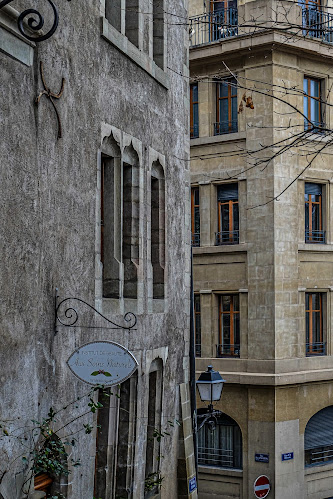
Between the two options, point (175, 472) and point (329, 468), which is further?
point (329, 468)

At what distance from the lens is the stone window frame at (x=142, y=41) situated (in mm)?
12379

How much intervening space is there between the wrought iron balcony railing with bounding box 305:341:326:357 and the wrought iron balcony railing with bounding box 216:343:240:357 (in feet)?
6.56

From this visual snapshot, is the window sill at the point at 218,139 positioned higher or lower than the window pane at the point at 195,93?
lower

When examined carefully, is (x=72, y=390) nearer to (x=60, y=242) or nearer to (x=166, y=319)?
(x=60, y=242)

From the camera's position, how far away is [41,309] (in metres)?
10.0

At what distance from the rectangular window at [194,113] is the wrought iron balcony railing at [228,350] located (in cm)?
617

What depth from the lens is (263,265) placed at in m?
25.0

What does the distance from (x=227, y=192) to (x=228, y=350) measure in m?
4.53

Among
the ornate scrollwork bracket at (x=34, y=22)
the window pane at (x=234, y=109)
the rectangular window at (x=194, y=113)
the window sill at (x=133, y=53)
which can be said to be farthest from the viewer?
the rectangular window at (x=194, y=113)

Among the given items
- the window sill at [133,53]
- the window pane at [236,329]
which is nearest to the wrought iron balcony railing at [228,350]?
the window pane at [236,329]

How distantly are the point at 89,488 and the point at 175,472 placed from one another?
4305 millimetres

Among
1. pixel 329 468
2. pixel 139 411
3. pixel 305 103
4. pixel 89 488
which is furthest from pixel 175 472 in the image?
pixel 305 103

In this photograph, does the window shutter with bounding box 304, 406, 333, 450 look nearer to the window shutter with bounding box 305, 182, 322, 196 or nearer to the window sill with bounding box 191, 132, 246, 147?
the window shutter with bounding box 305, 182, 322, 196

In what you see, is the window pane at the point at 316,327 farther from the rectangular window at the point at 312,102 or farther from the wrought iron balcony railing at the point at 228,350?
the rectangular window at the point at 312,102
